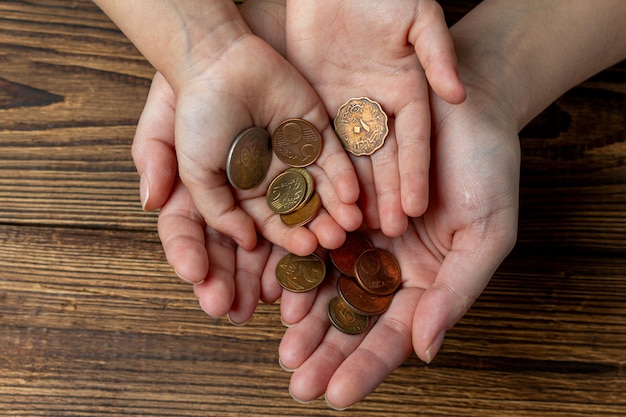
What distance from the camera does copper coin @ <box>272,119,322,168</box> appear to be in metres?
1.46

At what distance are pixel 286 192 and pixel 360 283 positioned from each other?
0.23 metres

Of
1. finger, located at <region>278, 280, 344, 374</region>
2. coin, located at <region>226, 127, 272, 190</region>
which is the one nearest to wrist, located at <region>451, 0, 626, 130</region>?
coin, located at <region>226, 127, 272, 190</region>

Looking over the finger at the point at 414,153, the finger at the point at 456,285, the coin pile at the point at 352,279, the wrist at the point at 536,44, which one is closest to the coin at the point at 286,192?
the coin pile at the point at 352,279

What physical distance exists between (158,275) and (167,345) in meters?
0.17

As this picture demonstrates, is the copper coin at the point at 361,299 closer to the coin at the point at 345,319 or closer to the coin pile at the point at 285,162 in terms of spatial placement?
the coin at the point at 345,319

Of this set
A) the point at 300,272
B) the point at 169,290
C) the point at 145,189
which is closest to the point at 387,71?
the point at 300,272

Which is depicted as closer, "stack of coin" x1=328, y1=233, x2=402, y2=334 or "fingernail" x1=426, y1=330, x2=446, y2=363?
"fingernail" x1=426, y1=330, x2=446, y2=363

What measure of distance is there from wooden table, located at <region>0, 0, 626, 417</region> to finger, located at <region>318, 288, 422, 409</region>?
298mm

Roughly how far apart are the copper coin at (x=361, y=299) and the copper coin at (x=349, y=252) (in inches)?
1.2

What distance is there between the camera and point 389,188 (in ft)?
4.65

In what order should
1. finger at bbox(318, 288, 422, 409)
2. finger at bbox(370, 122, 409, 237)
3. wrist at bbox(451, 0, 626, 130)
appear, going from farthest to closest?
1. wrist at bbox(451, 0, 626, 130)
2. finger at bbox(370, 122, 409, 237)
3. finger at bbox(318, 288, 422, 409)

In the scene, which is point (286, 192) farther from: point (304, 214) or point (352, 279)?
point (352, 279)

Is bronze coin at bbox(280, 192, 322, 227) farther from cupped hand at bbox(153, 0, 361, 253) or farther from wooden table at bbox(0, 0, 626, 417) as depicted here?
wooden table at bbox(0, 0, 626, 417)

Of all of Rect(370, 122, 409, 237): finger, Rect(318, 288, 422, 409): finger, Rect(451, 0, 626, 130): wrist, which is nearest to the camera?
Rect(318, 288, 422, 409): finger
